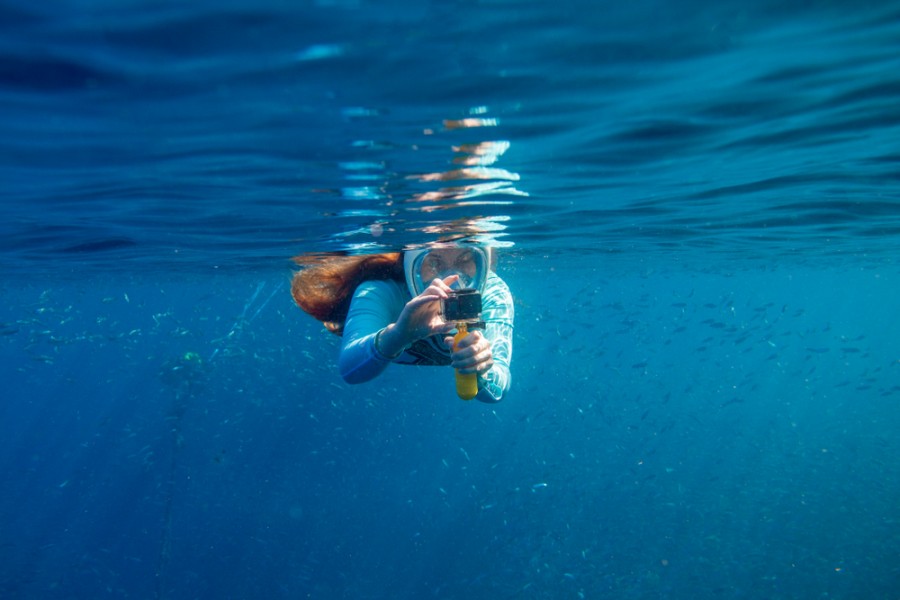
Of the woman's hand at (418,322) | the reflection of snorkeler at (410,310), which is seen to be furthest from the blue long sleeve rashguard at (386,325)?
the woman's hand at (418,322)

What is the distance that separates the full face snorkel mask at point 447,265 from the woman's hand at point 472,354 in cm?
111

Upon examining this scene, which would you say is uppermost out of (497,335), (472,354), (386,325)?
(386,325)

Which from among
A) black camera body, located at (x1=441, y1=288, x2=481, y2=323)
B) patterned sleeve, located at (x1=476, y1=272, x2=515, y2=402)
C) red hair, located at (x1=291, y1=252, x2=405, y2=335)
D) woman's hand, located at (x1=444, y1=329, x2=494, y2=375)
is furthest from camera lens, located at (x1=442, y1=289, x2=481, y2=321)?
red hair, located at (x1=291, y1=252, x2=405, y2=335)

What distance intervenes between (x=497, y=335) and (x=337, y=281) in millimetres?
1730

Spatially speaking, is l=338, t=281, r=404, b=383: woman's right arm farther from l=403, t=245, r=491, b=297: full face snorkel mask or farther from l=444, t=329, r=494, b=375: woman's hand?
l=444, t=329, r=494, b=375: woman's hand

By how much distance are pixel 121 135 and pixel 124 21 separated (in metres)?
2.34

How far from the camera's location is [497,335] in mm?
5180

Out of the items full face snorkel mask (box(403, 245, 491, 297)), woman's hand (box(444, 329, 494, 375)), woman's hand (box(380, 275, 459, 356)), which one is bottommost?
woman's hand (box(444, 329, 494, 375))

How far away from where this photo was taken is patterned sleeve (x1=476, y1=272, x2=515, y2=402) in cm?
470

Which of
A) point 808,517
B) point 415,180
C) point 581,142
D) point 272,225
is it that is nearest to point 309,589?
point 272,225

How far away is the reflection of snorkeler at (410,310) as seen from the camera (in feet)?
13.5

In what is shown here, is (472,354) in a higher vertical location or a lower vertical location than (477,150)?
lower

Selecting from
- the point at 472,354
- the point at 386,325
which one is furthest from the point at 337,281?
the point at 472,354

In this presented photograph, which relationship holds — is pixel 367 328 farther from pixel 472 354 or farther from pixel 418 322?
pixel 472 354
